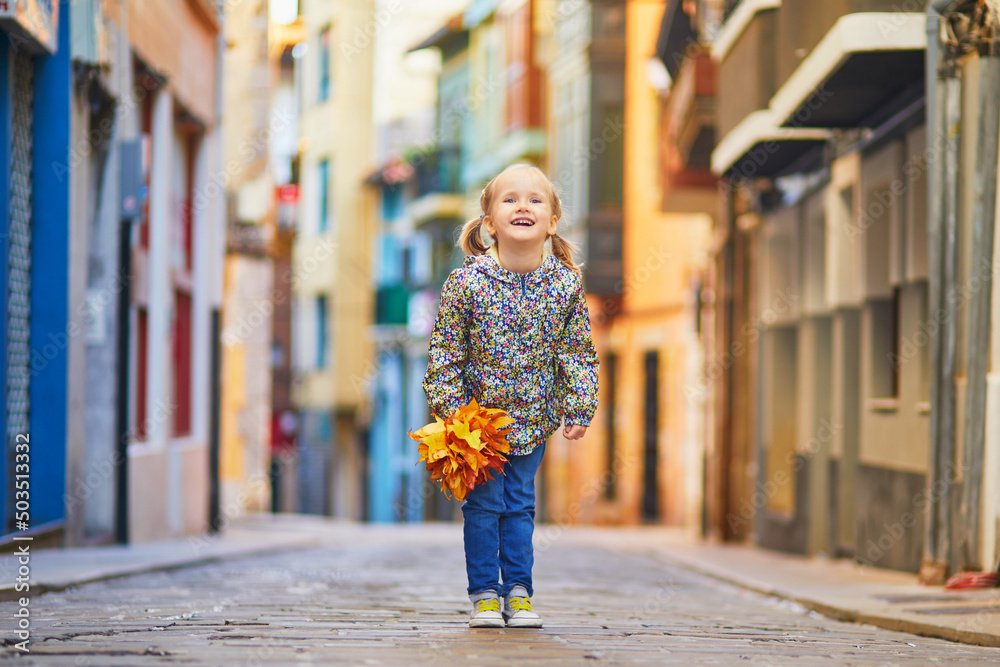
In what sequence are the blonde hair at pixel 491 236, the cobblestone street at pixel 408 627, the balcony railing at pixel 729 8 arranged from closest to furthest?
the cobblestone street at pixel 408 627 < the blonde hair at pixel 491 236 < the balcony railing at pixel 729 8

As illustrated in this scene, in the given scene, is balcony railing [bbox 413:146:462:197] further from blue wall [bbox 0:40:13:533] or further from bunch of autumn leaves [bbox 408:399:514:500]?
bunch of autumn leaves [bbox 408:399:514:500]

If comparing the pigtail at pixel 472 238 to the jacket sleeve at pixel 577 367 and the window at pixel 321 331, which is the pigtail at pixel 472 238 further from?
the window at pixel 321 331

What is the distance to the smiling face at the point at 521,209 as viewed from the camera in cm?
645

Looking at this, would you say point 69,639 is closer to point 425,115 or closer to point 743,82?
point 743,82

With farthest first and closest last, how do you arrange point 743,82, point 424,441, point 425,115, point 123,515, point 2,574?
point 425,115 < point 743,82 < point 123,515 < point 2,574 < point 424,441

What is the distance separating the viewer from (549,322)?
6.53m

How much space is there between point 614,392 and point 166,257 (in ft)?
48.0

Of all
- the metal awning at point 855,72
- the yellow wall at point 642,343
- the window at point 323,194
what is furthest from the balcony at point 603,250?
the window at point 323,194

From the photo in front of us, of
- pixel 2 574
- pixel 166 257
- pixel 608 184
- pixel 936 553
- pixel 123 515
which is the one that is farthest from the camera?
pixel 608 184

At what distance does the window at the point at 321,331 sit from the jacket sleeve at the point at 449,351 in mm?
38510

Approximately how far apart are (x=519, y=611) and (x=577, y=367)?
1.03 metres

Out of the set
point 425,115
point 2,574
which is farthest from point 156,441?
point 425,115

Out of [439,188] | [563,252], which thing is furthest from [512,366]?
[439,188]

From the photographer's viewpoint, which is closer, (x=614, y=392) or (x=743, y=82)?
(x=743, y=82)
